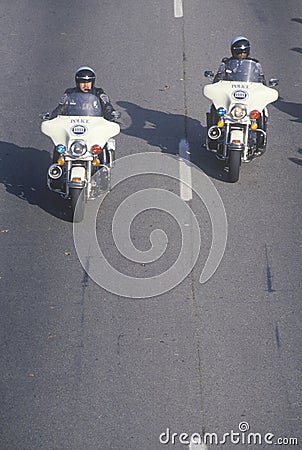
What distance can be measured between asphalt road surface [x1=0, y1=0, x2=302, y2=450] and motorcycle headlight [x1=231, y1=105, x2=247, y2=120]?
968 mm

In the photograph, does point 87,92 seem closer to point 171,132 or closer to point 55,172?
point 55,172

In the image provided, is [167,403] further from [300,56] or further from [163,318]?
[300,56]

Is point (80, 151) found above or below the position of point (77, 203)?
above

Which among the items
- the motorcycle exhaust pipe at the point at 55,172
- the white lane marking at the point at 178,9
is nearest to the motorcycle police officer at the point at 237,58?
the motorcycle exhaust pipe at the point at 55,172

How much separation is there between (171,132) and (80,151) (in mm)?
3322

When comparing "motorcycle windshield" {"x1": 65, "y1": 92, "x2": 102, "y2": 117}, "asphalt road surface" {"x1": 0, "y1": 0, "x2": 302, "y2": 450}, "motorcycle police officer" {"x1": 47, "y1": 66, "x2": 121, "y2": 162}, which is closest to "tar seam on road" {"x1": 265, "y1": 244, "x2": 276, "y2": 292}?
"asphalt road surface" {"x1": 0, "y1": 0, "x2": 302, "y2": 450}

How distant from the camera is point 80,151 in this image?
13.9m

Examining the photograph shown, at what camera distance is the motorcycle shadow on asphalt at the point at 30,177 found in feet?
48.2

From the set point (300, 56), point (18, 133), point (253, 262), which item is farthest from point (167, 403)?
point (300, 56)

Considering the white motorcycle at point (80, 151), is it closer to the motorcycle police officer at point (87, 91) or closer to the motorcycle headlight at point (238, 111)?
the motorcycle police officer at point (87, 91)

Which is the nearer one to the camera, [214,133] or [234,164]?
[234,164]

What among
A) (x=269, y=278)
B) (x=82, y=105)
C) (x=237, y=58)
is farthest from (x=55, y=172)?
(x=237, y=58)

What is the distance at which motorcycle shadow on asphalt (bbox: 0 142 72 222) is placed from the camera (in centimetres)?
1468

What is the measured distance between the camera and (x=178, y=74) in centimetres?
1916
